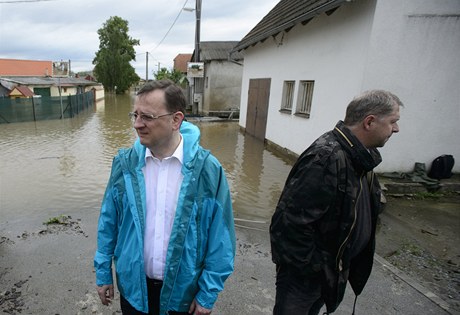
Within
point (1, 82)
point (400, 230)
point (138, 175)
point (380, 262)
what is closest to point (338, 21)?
point (400, 230)

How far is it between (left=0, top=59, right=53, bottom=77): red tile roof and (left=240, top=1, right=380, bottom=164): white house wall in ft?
133

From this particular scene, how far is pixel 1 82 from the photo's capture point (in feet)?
72.1

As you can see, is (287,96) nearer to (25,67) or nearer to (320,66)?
(320,66)

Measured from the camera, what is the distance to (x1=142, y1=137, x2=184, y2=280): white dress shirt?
1.64 metres

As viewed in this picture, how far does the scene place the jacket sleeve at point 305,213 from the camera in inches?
A: 65.2

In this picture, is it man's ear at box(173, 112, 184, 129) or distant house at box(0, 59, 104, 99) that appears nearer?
man's ear at box(173, 112, 184, 129)

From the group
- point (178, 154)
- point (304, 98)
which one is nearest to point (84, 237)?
point (178, 154)

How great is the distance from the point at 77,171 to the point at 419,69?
784 centimetres

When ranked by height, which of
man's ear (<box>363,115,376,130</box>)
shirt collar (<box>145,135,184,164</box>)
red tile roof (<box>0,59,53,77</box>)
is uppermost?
red tile roof (<box>0,59,53,77</box>)

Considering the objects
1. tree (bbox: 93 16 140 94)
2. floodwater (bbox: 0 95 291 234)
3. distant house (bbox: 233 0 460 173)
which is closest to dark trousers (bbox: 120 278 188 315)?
floodwater (bbox: 0 95 291 234)

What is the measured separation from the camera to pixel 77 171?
23.6ft

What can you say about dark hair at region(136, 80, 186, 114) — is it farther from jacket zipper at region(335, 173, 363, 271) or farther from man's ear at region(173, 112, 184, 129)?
jacket zipper at region(335, 173, 363, 271)

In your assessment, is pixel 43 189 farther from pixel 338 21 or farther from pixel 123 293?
pixel 338 21

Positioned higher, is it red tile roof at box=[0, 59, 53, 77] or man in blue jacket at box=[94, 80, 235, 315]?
red tile roof at box=[0, 59, 53, 77]
